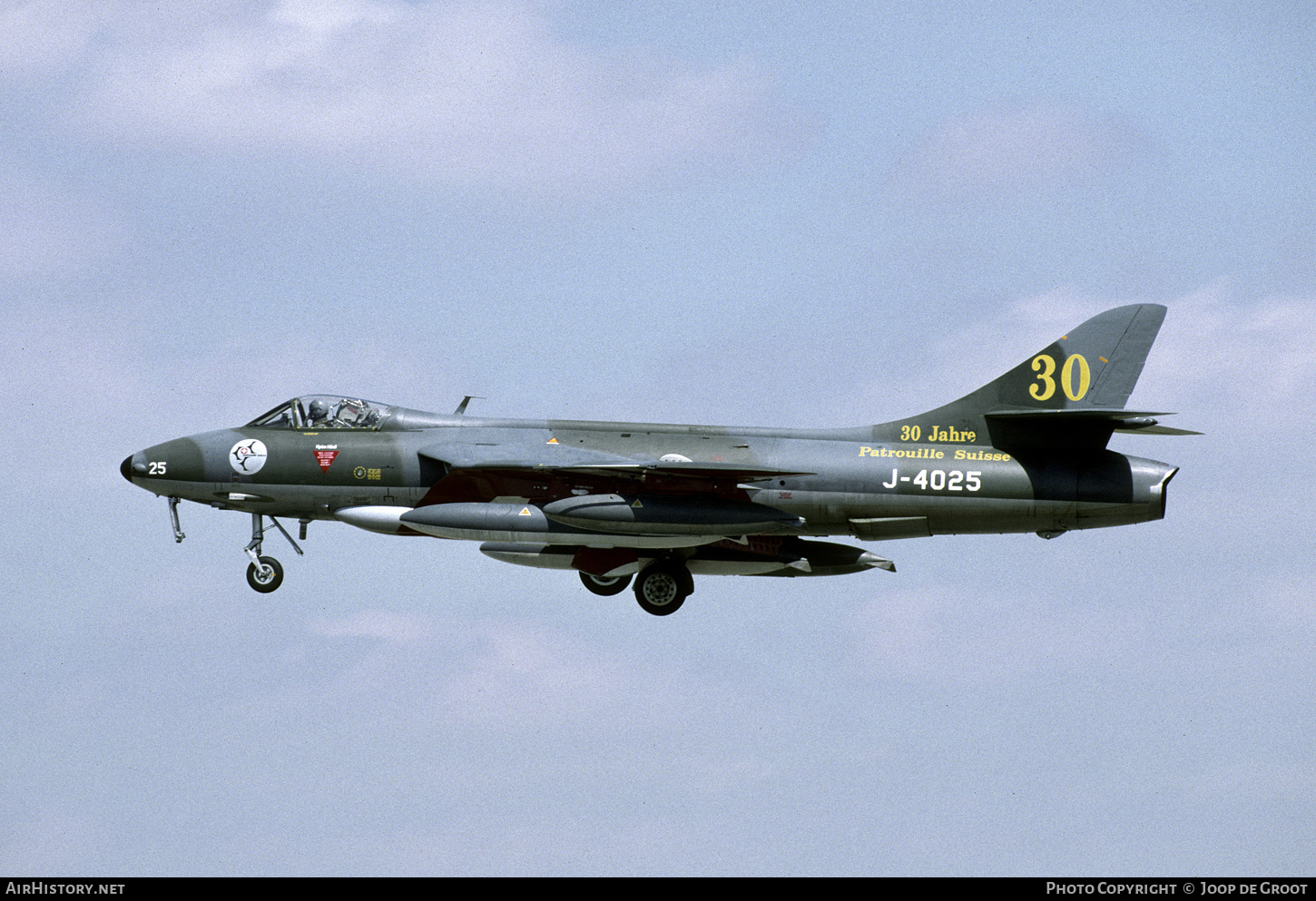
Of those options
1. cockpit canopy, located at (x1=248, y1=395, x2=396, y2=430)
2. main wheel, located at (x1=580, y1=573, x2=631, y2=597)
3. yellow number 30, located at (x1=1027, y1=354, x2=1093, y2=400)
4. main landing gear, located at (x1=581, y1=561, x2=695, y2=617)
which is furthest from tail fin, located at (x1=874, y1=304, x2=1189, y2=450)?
cockpit canopy, located at (x1=248, y1=395, x2=396, y2=430)

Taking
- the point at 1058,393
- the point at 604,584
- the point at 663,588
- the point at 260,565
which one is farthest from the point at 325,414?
the point at 1058,393

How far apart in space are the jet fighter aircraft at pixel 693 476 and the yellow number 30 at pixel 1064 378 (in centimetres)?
3

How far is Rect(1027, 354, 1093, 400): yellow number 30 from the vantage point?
2397 centimetres

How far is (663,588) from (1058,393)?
20.9 ft

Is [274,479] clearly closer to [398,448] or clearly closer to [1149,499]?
[398,448]

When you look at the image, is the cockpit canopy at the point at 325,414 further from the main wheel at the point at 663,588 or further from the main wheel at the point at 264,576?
the main wheel at the point at 663,588

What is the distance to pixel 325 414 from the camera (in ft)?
83.8

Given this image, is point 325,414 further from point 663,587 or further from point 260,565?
point 663,587

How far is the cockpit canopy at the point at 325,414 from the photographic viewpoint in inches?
1000

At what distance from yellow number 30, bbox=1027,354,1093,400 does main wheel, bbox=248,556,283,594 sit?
38.1 feet
